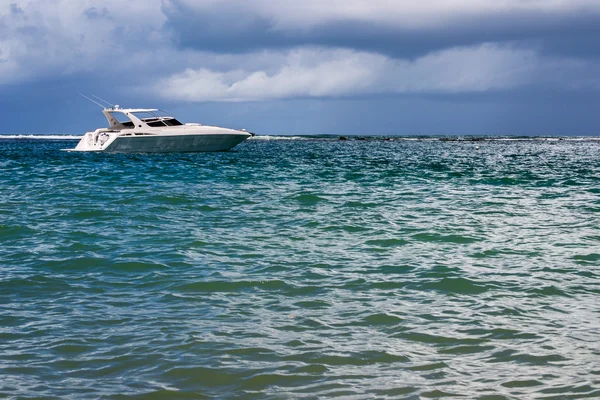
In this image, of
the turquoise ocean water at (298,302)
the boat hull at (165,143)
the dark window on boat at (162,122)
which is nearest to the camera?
the turquoise ocean water at (298,302)

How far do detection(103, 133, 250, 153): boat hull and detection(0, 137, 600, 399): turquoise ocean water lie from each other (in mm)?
28103

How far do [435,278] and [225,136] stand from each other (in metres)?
39.8

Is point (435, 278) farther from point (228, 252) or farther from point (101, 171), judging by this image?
point (101, 171)

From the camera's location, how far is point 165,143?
45.1 m

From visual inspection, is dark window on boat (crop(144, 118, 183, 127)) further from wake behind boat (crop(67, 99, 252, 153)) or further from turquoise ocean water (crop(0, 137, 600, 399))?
turquoise ocean water (crop(0, 137, 600, 399))

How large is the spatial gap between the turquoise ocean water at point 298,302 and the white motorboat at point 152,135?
2822 cm

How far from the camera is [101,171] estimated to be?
29.3m

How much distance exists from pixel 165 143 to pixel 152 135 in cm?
127

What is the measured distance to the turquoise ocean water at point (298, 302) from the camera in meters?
5.31

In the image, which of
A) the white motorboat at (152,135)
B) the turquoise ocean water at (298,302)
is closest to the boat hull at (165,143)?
the white motorboat at (152,135)

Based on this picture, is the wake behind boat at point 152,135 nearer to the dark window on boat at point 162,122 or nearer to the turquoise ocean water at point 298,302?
the dark window on boat at point 162,122

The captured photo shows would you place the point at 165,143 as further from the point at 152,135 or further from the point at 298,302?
the point at 298,302

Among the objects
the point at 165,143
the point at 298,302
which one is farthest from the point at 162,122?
the point at 298,302

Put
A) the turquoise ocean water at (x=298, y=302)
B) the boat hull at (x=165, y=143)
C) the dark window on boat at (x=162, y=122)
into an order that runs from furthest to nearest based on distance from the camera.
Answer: the dark window on boat at (x=162, y=122), the boat hull at (x=165, y=143), the turquoise ocean water at (x=298, y=302)
